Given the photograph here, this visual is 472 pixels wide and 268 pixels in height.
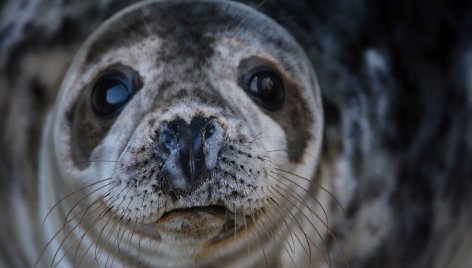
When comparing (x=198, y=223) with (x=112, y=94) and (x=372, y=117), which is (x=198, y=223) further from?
(x=372, y=117)

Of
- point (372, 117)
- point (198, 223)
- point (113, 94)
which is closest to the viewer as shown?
point (198, 223)

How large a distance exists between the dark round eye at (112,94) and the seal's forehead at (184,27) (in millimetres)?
151

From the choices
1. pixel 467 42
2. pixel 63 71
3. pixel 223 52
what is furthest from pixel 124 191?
pixel 467 42

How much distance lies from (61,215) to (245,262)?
72cm

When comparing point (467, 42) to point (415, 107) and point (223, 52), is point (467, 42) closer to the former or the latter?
point (415, 107)

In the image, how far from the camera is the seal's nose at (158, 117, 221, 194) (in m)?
2.21

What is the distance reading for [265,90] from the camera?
2748 millimetres

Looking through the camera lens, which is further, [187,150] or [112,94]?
[112,94]

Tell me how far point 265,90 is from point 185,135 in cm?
59

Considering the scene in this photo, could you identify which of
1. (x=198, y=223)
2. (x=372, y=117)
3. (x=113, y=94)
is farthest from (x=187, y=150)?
(x=372, y=117)

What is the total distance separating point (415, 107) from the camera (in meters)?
3.50

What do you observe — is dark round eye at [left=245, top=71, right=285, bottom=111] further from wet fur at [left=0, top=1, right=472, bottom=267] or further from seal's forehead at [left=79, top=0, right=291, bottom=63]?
wet fur at [left=0, top=1, right=472, bottom=267]

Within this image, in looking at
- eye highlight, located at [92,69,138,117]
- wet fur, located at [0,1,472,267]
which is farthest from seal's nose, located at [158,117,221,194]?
wet fur, located at [0,1,472,267]

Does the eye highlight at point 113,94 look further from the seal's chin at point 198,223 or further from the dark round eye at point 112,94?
the seal's chin at point 198,223
